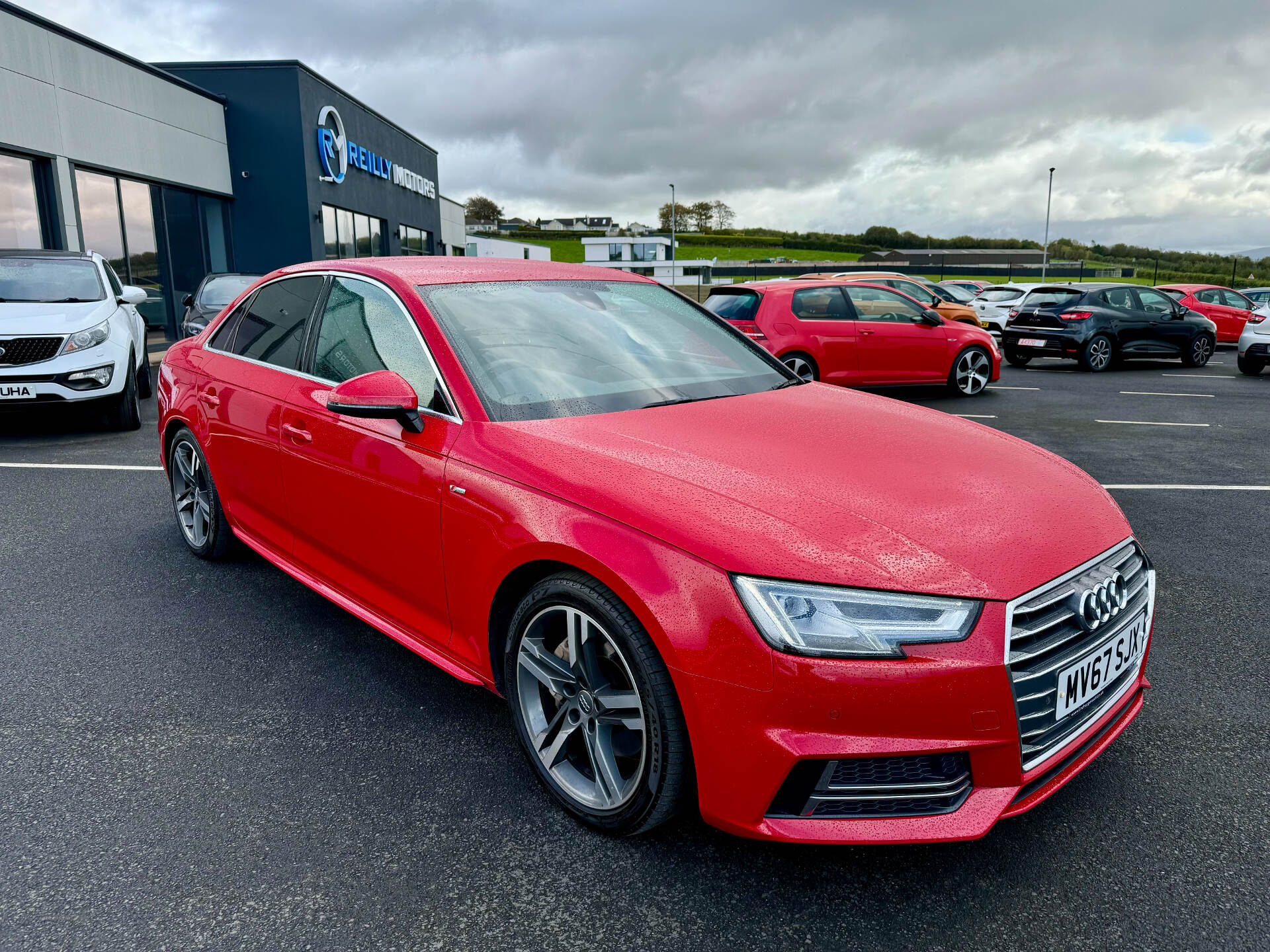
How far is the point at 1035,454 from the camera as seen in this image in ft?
9.58

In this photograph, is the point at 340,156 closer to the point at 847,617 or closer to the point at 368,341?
the point at 368,341

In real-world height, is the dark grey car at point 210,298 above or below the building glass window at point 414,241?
below

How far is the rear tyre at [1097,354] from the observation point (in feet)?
49.7

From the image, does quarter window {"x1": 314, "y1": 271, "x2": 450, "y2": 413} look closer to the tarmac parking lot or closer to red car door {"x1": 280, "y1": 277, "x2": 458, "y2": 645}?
red car door {"x1": 280, "y1": 277, "x2": 458, "y2": 645}

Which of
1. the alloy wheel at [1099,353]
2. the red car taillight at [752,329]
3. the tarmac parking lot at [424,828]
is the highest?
the red car taillight at [752,329]

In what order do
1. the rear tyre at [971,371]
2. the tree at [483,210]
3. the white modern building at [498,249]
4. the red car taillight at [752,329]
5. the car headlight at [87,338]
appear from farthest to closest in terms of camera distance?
the tree at [483,210], the white modern building at [498,249], the rear tyre at [971,371], the red car taillight at [752,329], the car headlight at [87,338]

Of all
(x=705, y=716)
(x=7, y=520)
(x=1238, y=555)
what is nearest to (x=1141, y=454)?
(x=1238, y=555)

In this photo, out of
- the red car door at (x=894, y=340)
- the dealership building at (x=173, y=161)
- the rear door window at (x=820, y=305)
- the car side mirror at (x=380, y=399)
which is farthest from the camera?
the dealership building at (x=173, y=161)

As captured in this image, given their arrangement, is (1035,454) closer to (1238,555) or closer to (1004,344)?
(1238,555)

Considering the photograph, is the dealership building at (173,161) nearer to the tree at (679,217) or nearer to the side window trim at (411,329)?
the side window trim at (411,329)

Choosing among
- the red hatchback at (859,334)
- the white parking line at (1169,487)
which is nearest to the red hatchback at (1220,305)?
the red hatchback at (859,334)

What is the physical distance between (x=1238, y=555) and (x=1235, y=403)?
7806 millimetres

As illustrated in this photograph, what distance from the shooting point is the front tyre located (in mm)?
2135

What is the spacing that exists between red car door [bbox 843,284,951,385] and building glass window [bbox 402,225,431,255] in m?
26.0
